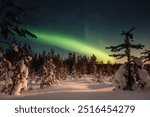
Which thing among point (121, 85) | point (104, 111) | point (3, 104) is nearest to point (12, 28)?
point (3, 104)

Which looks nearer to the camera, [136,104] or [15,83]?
[136,104]

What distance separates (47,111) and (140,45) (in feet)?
45.2

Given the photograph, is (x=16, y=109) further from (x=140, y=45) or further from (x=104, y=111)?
(x=140, y=45)

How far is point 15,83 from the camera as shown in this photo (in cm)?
2231

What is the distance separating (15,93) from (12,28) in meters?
9.90

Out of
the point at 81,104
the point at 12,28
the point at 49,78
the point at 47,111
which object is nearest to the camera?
the point at 47,111

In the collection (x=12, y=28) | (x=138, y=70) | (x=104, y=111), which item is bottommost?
(x=104, y=111)

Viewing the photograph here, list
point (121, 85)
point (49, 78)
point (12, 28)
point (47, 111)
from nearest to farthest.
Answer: point (47, 111), point (12, 28), point (121, 85), point (49, 78)

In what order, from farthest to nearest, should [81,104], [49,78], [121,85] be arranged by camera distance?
1. [49,78]
2. [121,85]
3. [81,104]

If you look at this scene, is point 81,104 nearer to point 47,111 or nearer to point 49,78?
point 47,111

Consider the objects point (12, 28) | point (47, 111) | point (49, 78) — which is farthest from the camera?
point (49, 78)

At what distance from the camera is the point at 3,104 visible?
11250mm

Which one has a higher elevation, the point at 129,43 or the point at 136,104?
the point at 129,43

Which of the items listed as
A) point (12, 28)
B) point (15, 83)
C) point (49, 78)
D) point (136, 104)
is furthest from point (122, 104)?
point (49, 78)
